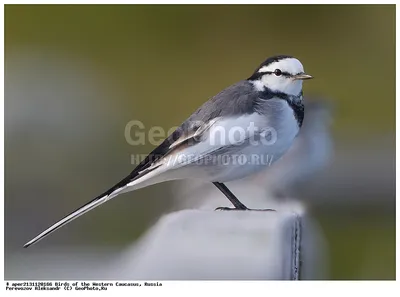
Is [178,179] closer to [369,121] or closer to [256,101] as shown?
[256,101]

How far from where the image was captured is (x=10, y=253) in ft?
4.80

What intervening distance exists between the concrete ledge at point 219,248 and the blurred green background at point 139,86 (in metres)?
0.06

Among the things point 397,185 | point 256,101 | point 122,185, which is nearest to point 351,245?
point 397,185

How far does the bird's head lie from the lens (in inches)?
55.0

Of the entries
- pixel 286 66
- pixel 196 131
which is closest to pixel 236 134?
pixel 196 131

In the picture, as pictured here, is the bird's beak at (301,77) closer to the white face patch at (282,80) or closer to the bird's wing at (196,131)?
the white face patch at (282,80)

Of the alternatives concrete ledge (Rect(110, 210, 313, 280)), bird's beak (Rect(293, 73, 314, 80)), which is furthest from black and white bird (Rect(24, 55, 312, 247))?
concrete ledge (Rect(110, 210, 313, 280))

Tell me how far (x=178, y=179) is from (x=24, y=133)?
0.41 meters

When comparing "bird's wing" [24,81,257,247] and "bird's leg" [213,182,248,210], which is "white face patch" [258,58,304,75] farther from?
"bird's leg" [213,182,248,210]

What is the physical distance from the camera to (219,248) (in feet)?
4.67

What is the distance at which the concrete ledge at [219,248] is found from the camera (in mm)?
1384
